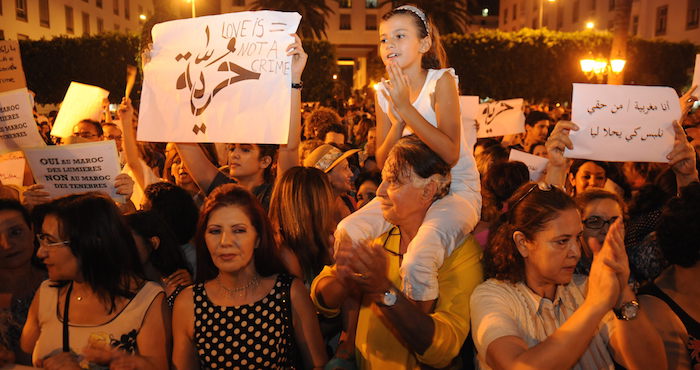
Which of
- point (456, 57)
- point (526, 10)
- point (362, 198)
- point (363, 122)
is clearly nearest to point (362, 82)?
point (526, 10)

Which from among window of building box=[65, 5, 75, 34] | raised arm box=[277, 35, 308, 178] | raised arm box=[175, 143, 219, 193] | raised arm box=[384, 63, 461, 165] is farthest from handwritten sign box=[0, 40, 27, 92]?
window of building box=[65, 5, 75, 34]

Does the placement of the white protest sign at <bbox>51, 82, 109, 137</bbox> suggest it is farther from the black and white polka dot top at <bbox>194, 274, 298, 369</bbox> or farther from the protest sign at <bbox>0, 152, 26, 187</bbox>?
the black and white polka dot top at <bbox>194, 274, 298, 369</bbox>

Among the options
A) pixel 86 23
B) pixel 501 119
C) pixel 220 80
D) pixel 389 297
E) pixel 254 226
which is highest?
pixel 86 23

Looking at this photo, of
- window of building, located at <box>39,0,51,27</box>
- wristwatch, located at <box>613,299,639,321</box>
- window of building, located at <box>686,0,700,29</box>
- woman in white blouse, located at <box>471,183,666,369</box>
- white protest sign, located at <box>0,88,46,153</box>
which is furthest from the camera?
window of building, located at <box>39,0,51,27</box>

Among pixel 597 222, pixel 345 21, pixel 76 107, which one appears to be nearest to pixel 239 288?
pixel 597 222

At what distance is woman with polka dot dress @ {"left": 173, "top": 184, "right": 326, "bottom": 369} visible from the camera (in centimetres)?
309

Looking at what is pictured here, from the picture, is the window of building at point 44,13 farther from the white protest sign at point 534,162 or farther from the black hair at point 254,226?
the black hair at point 254,226

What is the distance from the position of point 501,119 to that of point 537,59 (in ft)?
90.1

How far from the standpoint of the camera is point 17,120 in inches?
207

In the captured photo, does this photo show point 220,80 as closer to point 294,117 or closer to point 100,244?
point 294,117

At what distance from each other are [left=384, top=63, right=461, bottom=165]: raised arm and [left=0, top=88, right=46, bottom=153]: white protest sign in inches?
132

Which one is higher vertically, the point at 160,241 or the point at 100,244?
the point at 100,244

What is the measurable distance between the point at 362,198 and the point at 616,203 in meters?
2.64

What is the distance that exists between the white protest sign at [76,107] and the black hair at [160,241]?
3.58 meters
